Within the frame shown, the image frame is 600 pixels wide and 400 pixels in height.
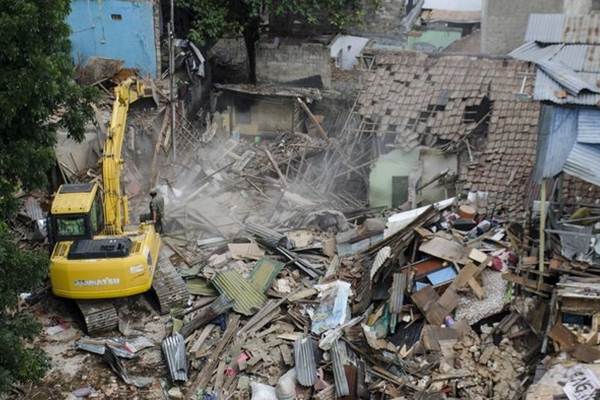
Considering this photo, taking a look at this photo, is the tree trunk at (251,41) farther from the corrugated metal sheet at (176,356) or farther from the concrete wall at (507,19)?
the corrugated metal sheet at (176,356)

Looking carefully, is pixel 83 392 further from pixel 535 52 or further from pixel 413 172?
pixel 535 52

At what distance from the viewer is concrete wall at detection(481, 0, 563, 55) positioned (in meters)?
23.3

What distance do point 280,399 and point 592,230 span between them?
6308 mm

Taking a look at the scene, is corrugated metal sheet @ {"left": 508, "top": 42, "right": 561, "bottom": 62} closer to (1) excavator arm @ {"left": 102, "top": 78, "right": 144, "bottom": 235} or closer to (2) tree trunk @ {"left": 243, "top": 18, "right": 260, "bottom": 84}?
(1) excavator arm @ {"left": 102, "top": 78, "right": 144, "bottom": 235}

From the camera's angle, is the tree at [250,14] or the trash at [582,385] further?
the tree at [250,14]

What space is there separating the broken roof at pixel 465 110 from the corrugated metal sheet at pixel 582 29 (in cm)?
271

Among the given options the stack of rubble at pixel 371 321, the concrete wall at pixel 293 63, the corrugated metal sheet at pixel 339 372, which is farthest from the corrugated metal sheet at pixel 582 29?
the concrete wall at pixel 293 63

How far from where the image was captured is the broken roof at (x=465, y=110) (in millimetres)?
17808

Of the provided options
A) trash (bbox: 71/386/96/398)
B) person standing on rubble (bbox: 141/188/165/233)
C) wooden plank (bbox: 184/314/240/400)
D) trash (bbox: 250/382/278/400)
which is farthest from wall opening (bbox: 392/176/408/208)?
trash (bbox: 71/386/96/398)

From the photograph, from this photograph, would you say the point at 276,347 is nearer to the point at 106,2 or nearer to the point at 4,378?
the point at 4,378

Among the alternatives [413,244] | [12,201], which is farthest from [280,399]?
[12,201]

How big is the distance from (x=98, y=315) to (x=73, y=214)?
6.63 ft

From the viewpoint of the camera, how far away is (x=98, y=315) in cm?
1383

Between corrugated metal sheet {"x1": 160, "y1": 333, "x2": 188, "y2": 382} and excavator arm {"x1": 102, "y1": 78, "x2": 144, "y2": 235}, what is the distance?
272 cm
